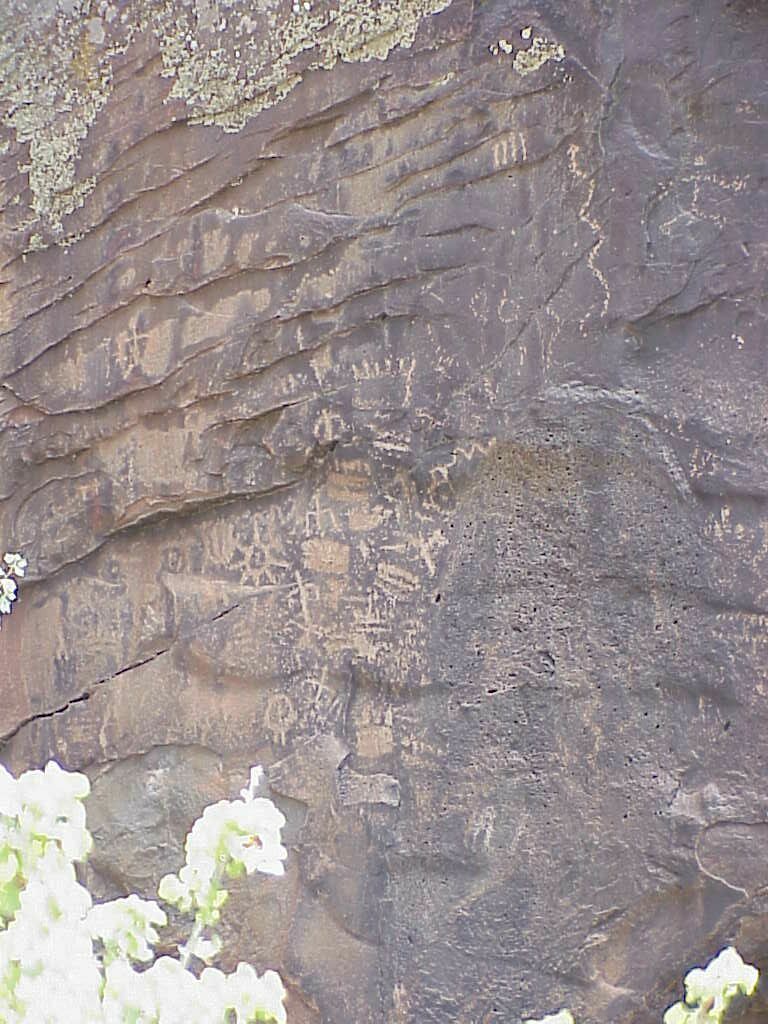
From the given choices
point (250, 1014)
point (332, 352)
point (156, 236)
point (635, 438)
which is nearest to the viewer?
point (250, 1014)

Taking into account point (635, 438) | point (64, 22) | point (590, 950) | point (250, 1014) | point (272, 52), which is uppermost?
point (64, 22)

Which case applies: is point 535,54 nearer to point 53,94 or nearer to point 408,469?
point 408,469

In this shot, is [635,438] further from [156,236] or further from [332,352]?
[156,236]

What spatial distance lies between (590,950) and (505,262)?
2.72 feet

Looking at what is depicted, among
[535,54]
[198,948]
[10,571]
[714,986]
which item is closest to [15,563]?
[10,571]

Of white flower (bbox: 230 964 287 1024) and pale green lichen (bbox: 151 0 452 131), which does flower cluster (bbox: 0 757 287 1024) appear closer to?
white flower (bbox: 230 964 287 1024)

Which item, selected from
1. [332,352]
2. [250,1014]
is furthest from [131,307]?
[250,1014]

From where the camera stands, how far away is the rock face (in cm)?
145

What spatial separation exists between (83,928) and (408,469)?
920 mm

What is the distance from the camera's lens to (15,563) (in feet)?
6.05

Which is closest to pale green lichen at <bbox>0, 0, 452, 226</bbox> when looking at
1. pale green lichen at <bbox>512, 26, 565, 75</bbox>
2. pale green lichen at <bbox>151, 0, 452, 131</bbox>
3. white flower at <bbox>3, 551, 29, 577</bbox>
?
pale green lichen at <bbox>151, 0, 452, 131</bbox>

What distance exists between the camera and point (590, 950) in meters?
1.51

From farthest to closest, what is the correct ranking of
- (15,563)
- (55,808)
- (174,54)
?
(15,563) < (174,54) < (55,808)

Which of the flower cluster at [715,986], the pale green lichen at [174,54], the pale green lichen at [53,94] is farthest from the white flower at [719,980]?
the pale green lichen at [53,94]
